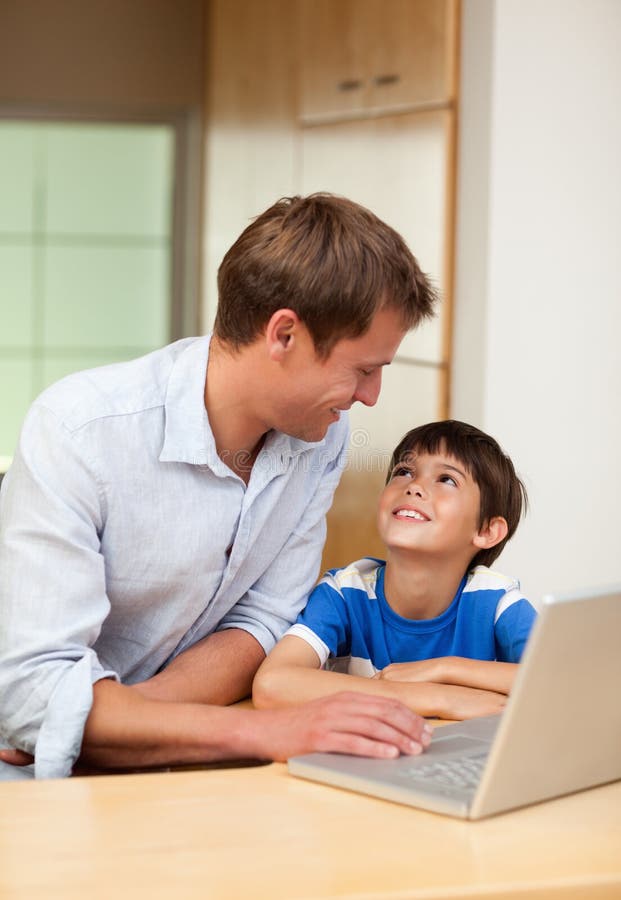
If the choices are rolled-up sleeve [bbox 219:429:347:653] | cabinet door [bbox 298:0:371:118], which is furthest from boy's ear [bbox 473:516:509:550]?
cabinet door [bbox 298:0:371:118]

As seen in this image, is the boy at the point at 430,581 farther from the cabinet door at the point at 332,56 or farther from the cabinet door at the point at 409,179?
the cabinet door at the point at 332,56

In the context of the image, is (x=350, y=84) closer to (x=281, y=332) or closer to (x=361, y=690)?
(x=281, y=332)

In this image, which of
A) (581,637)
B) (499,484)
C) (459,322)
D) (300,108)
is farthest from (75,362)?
(581,637)

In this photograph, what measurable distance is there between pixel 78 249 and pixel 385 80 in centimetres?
245

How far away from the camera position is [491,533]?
175 centimetres

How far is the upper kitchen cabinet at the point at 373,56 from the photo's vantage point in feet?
10.4

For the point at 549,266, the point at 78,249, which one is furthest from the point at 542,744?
the point at 78,249

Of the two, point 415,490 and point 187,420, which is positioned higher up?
point 187,420

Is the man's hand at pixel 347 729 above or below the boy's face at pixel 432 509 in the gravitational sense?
below

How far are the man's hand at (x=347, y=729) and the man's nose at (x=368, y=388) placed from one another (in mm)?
420

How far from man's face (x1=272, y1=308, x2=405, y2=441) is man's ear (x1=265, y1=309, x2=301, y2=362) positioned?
0.04 feet

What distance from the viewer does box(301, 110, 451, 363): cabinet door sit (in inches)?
126

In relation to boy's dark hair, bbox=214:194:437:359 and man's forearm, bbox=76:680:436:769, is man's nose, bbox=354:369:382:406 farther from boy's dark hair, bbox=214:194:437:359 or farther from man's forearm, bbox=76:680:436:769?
man's forearm, bbox=76:680:436:769

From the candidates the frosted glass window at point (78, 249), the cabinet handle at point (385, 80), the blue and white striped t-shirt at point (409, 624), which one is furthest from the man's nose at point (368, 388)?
the frosted glass window at point (78, 249)
